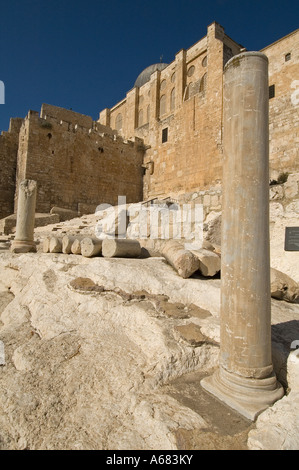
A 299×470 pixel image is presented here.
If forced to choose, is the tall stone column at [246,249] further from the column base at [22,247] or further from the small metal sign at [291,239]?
the column base at [22,247]

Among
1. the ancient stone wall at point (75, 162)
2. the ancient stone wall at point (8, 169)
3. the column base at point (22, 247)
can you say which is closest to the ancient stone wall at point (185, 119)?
the ancient stone wall at point (75, 162)

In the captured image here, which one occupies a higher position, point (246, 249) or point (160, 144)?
point (160, 144)

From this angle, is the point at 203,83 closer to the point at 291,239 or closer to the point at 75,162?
the point at 75,162

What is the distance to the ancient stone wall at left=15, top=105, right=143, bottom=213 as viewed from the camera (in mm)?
16375

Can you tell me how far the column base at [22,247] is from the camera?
8305 mm

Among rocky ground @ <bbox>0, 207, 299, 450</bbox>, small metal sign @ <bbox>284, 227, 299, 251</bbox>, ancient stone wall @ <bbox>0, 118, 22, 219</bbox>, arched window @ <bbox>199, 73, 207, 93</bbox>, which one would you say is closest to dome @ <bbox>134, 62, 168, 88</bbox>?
arched window @ <bbox>199, 73, 207, 93</bbox>

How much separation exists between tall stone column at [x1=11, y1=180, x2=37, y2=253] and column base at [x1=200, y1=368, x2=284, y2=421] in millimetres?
7313

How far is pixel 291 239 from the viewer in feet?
18.2

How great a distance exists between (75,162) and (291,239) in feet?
49.9

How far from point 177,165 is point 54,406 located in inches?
692

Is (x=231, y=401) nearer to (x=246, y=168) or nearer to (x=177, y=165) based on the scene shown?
(x=246, y=168)

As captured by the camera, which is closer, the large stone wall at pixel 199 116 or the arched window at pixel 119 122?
the large stone wall at pixel 199 116

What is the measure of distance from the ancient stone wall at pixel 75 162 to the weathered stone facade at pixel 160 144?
6 cm

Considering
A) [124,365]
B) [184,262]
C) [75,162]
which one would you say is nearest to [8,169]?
[75,162]
